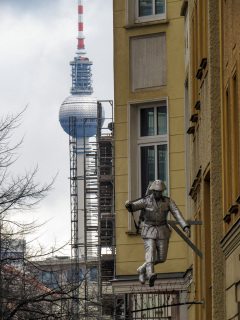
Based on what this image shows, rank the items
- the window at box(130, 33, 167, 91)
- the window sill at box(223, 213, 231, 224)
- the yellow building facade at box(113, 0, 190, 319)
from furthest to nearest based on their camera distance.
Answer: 1. the window at box(130, 33, 167, 91)
2. the yellow building facade at box(113, 0, 190, 319)
3. the window sill at box(223, 213, 231, 224)

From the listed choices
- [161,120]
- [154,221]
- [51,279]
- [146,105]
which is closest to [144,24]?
[146,105]

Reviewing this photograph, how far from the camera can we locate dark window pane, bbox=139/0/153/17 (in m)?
27.1

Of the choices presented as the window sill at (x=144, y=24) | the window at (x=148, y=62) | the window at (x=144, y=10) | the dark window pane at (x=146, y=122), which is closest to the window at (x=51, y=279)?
the dark window pane at (x=146, y=122)

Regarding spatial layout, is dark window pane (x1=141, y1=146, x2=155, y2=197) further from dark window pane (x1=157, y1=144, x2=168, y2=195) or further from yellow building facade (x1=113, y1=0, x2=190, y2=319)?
dark window pane (x1=157, y1=144, x2=168, y2=195)

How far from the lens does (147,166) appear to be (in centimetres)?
2686

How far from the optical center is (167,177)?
26453mm

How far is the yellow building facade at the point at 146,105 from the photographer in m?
26.1

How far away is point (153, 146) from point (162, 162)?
Result: 46 centimetres

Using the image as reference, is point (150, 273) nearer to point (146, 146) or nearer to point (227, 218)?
point (227, 218)

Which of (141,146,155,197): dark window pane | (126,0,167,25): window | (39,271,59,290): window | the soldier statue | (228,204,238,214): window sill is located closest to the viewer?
(228,204,238,214): window sill

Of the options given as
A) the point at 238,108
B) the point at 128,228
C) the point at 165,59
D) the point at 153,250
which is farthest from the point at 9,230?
the point at 238,108

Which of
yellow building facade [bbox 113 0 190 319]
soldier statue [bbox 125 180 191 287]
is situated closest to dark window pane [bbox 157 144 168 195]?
yellow building facade [bbox 113 0 190 319]

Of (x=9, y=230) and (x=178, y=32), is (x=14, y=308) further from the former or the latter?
(x=178, y=32)

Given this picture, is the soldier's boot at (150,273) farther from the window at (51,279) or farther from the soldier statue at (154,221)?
the window at (51,279)
